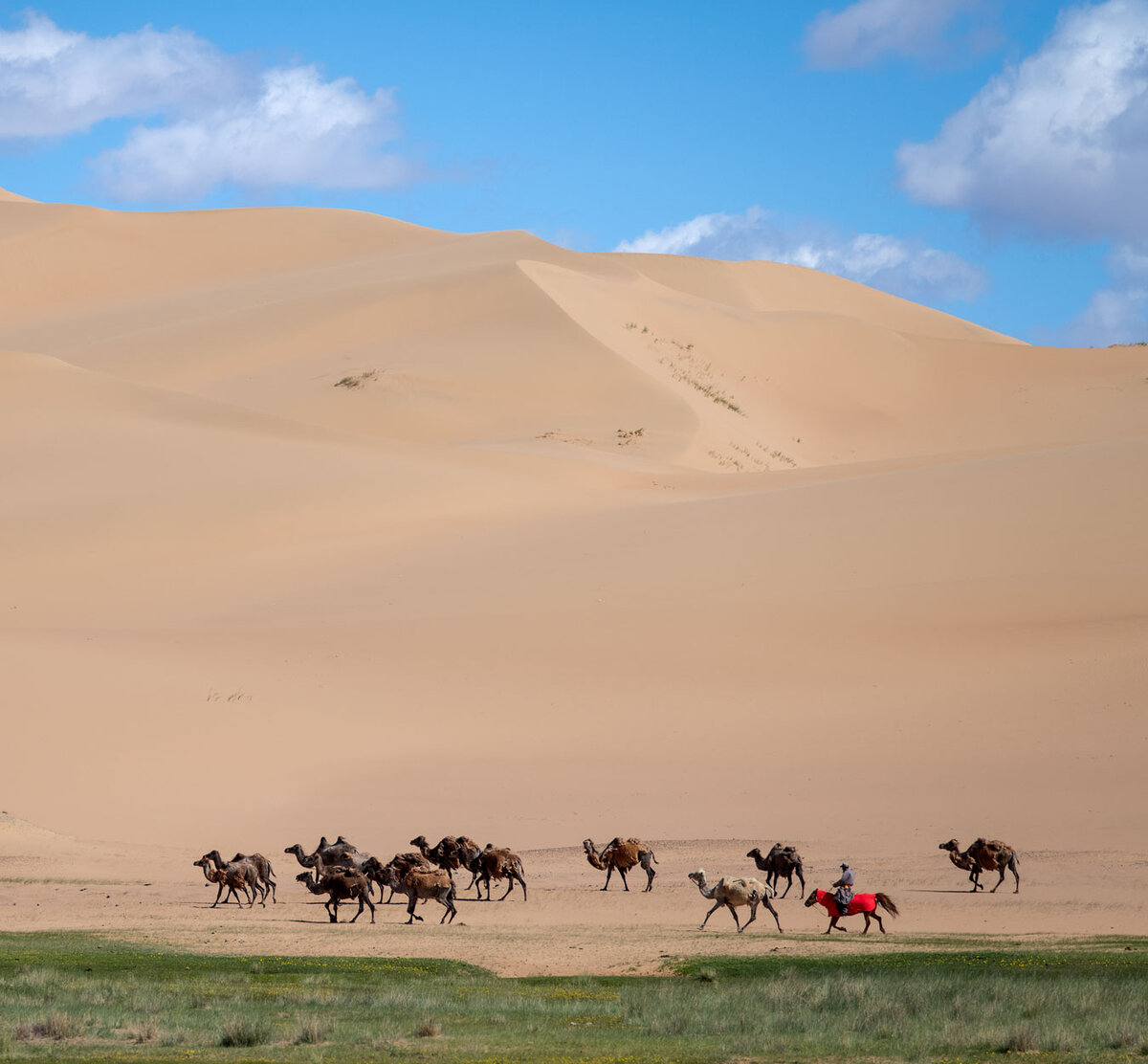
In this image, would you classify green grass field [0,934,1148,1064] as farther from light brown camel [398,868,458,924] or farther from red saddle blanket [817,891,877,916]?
light brown camel [398,868,458,924]

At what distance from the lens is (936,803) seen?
20359 mm

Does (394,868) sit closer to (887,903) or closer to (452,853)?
(452,853)

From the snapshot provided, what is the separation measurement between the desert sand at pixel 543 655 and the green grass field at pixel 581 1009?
1.41 meters

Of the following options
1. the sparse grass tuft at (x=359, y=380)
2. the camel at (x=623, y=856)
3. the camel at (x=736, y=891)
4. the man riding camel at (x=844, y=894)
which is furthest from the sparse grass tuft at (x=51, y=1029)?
the sparse grass tuft at (x=359, y=380)

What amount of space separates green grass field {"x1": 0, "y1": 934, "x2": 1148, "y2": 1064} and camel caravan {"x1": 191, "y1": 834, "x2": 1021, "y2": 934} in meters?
1.23

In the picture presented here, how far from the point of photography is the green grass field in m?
9.36

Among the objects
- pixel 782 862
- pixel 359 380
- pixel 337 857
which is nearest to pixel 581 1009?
pixel 782 862

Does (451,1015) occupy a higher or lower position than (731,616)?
lower

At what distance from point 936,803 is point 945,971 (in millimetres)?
8130

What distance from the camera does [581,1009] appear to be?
11.2 metres

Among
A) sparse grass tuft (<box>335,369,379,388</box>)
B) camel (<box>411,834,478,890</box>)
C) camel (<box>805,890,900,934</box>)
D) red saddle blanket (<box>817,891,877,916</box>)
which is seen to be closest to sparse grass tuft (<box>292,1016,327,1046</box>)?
camel (<box>805,890,900,934</box>)

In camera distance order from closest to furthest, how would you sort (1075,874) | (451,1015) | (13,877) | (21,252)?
1. (451,1015)
2. (1075,874)
3. (13,877)
4. (21,252)

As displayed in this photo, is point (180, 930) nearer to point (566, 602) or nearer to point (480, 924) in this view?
point (480, 924)

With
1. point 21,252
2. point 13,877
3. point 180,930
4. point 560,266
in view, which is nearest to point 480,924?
point 180,930
